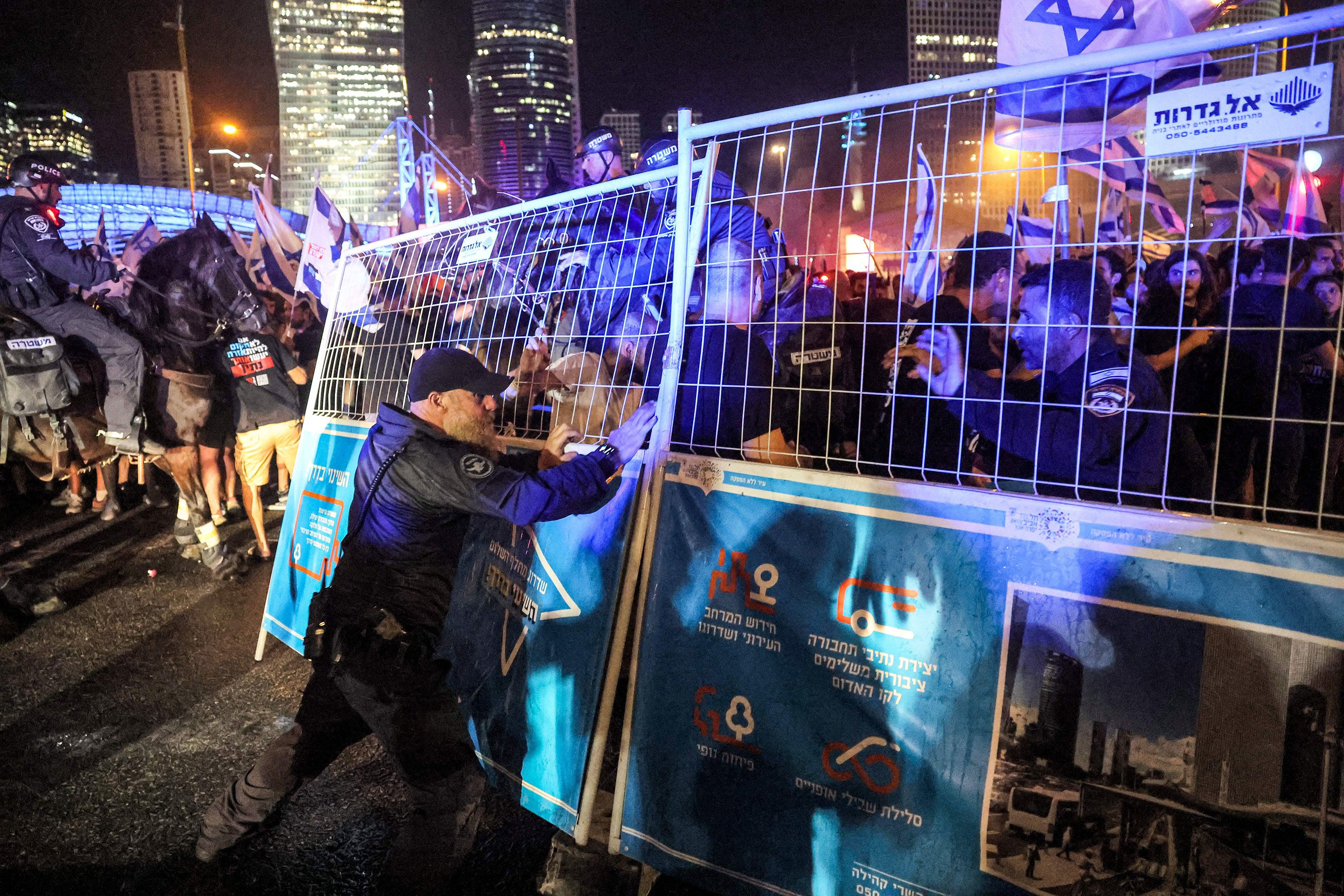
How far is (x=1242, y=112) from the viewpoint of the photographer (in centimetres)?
185

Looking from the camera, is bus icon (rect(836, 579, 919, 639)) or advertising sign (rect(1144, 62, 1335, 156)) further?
bus icon (rect(836, 579, 919, 639))

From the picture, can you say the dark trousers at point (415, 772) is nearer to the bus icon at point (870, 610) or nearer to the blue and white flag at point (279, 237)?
the bus icon at point (870, 610)

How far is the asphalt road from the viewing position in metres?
3.04

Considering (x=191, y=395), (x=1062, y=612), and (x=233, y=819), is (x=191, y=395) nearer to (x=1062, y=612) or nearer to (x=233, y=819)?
(x=233, y=819)

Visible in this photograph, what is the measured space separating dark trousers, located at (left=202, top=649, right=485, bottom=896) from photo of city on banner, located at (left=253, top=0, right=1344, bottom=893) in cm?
34

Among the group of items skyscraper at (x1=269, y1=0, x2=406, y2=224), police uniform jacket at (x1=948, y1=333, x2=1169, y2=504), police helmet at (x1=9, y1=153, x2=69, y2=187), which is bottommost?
police uniform jacket at (x1=948, y1=333, x2=1169, y2=504)

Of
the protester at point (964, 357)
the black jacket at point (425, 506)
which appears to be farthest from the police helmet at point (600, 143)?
the black jacket at point (425, 506)

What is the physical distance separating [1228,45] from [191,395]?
806 centimetres

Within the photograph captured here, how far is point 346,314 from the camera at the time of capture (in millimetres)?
5090

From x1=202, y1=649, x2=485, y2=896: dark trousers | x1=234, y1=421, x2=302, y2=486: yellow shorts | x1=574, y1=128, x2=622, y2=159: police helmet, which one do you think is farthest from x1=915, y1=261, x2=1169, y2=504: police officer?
x1=234, y1=421, x2=302, y2=486: yellow shorts

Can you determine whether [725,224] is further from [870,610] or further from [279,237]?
[279,237]

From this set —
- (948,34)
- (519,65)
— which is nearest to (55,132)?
(519,65)

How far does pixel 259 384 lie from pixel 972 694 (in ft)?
22.0

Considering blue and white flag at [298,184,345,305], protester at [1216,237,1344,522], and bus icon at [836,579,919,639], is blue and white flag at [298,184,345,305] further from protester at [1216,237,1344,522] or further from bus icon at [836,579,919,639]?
protester at [1216,237,1344,522]
